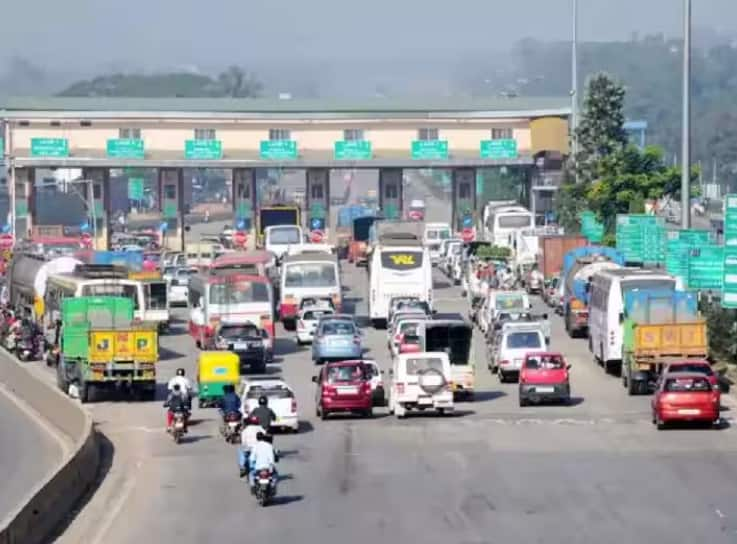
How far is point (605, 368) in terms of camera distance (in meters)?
56.3

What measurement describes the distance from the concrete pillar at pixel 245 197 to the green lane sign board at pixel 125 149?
6.12 meters

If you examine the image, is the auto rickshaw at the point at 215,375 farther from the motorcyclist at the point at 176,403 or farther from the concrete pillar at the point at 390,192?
the concrete pillar at the point at 390,192

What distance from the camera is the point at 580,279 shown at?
6838 cm

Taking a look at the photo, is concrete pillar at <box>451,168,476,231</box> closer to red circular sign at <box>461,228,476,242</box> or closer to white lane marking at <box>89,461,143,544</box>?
red circular sign at <box>461,228,476,242</box>

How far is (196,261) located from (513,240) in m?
15.2

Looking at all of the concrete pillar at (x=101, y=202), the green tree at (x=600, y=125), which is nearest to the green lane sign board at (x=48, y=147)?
the concrete pillar at (x=101, y=202)

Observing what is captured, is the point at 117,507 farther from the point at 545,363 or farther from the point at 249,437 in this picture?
the point at 545,363

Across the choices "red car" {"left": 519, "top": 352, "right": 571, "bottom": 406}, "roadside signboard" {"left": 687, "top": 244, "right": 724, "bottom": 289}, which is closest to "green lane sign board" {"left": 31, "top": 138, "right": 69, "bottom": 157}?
"roadside signboard" {"left": 687, "top": 244, "right": 724, "bottom": 289}

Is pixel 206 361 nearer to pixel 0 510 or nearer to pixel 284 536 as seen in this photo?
pixel 0 510

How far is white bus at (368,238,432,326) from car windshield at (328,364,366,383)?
25.5 metres

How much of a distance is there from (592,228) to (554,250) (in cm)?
1208

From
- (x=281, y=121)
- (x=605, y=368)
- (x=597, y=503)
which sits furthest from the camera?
(x=281, y=121)

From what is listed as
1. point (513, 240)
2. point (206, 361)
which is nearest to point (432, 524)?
point (206, 361)

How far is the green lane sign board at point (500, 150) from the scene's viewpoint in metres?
112
